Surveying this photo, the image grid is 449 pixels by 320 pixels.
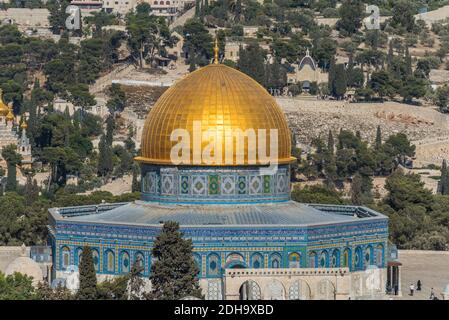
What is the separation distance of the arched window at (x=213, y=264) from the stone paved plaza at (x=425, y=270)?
3.99 meters

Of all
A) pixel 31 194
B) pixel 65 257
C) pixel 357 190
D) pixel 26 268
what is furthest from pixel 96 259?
pixel 357 190

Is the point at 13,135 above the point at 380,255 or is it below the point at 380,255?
below

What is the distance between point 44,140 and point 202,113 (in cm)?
3978

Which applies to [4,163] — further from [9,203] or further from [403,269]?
[403,269]

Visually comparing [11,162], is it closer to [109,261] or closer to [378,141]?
[378,141]

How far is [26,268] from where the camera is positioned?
48938 mm

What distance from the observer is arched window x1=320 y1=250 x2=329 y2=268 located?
49.8 metres

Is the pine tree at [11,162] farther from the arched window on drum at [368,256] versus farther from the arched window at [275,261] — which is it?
the arched window at [275,261]

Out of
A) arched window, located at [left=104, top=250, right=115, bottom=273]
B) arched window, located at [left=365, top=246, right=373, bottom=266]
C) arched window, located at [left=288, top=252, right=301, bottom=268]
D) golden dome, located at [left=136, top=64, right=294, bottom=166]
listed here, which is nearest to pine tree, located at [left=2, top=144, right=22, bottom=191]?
golden dome, located at [left=136, top=64, right=294, bottom=166]

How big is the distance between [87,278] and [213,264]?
13.6ft

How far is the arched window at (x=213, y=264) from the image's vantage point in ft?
161

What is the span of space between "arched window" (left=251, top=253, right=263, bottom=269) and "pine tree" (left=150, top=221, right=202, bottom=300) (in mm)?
1954

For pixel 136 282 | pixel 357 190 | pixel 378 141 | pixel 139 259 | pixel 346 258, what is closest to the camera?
pixel 136 282

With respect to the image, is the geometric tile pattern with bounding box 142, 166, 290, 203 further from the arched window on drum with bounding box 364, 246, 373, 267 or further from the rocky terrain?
the rocky terrain
